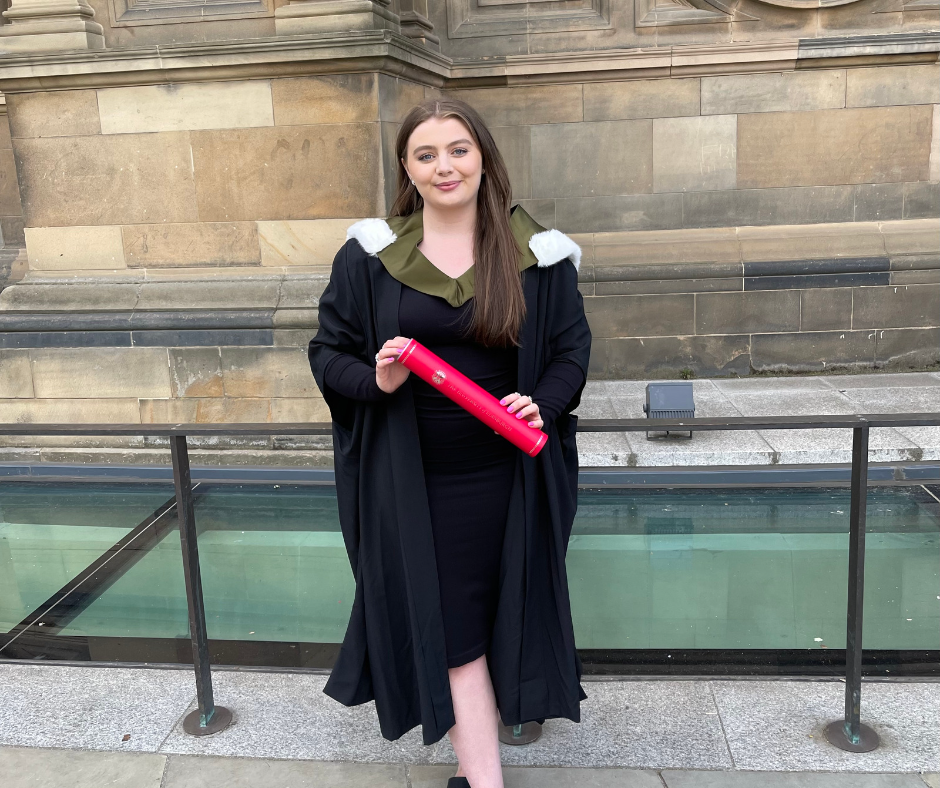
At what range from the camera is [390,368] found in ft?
7.00

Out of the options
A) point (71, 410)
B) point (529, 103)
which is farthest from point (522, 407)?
point (529, 103)

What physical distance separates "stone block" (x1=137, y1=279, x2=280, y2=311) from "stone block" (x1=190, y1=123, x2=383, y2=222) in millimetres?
455

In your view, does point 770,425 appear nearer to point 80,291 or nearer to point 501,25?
point 80,291

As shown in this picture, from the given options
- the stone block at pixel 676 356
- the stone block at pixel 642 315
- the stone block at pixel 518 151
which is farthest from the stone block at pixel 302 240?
the stone block at pixel 676 356

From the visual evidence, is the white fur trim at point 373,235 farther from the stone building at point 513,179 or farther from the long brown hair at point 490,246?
the stone building at point 513,179

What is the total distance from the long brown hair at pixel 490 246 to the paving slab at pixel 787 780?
1.35m

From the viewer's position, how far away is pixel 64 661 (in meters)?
3.41

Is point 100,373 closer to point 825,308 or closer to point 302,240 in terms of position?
point 302,240

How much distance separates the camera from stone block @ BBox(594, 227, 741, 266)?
7.89 metres

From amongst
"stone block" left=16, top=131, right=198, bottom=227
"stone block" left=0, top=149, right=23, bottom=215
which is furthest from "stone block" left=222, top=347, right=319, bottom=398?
"stone block" left=0, top=149, right=23, bottom=215

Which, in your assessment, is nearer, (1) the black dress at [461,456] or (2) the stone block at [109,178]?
(1) the black dress at [461,456]

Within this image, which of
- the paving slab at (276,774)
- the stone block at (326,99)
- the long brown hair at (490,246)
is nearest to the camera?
the long brown hair at (490,246)

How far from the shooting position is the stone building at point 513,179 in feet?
20.0

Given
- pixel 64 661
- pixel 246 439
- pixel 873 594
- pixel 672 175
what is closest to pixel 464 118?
pixel 64 661
